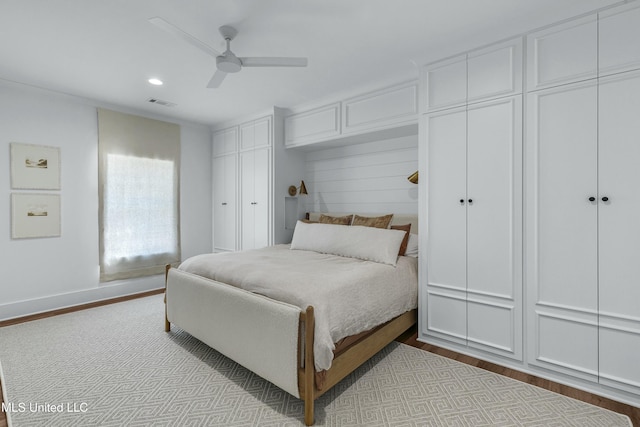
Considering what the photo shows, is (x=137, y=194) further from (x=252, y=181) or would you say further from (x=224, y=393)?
(x=224, y=393)

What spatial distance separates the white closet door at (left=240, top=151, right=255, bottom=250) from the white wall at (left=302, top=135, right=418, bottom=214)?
786 millimetres

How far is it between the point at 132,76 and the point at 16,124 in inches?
57.4

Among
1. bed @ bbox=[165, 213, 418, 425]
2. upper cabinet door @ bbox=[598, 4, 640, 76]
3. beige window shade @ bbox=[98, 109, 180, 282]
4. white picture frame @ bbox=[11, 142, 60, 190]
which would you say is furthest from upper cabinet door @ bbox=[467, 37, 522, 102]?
white picture frame @ bbox=[11, 142, 60, 190]

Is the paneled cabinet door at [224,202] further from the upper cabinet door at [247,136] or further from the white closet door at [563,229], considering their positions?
the white closet door at [563,229]

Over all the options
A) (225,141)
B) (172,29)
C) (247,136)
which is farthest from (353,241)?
(225,141)

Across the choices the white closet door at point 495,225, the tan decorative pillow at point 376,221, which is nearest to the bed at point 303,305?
the tan decorative pillow at point 376,221

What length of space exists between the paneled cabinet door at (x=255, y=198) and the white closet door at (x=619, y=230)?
3354 millimetres

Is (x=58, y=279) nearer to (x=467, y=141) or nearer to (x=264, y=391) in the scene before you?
(x=264, y=391)

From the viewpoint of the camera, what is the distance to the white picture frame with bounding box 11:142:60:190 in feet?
10.9

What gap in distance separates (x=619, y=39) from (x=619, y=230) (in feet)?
3.93

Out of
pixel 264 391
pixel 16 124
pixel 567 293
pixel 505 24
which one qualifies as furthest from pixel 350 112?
pixel 16 124

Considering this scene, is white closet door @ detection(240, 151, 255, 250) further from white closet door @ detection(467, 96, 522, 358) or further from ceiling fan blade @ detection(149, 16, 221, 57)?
white closet door @ detection(467, 96, 522, 358)

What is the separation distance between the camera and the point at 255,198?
14.5ft

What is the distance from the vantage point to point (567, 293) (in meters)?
2.12
